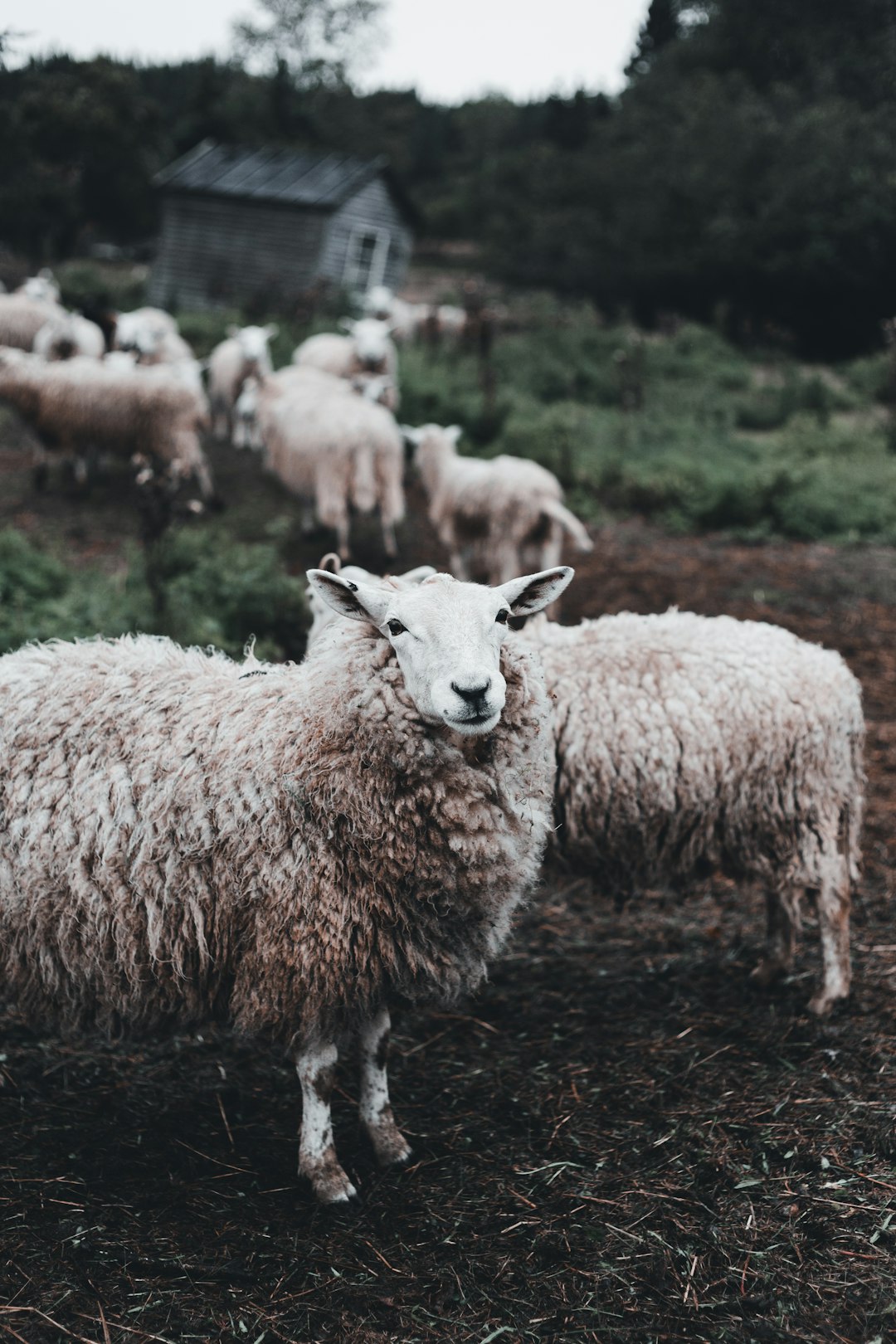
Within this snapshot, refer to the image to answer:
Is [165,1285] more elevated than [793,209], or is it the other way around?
[793,209]

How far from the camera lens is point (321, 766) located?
Answer: 298 cm

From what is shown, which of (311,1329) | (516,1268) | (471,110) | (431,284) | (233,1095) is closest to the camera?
(311,1329)

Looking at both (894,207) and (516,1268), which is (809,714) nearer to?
(516,1268)

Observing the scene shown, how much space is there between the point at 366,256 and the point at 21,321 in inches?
533

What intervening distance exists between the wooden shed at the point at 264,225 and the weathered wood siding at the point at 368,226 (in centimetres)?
4

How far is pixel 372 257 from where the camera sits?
2803 cm

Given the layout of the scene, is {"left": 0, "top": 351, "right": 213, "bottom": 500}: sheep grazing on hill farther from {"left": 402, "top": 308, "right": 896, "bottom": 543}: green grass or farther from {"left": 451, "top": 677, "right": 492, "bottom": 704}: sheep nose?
{"left": 451, "top": 677, "right": 492, "bottom": 704}: sheep nose

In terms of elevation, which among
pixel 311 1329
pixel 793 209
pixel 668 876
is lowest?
pixel 311 1329

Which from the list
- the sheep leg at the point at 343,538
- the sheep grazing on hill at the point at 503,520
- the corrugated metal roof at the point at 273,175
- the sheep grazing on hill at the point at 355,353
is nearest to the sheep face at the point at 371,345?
the sheep grazing on hill at the point at 355,353

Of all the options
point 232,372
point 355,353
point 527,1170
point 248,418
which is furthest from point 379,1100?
point 232,372

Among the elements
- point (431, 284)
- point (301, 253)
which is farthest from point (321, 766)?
point (431, 284)

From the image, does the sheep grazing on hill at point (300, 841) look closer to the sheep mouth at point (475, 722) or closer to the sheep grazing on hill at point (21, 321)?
the sheep mouth at point (475, 722)

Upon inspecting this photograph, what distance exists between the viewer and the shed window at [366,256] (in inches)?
1064

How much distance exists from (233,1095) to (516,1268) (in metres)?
1.30
